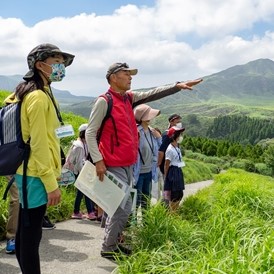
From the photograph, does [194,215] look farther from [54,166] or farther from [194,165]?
[194,165]

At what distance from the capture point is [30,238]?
9.53ft

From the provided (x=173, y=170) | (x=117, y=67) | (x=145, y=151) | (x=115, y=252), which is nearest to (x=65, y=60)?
(x=117, y=67)

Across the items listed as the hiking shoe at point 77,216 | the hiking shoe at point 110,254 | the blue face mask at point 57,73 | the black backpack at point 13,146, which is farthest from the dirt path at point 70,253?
the blue face mask at point 57,73

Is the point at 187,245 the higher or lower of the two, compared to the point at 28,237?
lower

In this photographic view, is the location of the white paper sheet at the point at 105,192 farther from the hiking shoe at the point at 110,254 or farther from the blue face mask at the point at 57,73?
the blue face mask at the point at 57,73

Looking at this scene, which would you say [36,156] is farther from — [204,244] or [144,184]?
[144,184]

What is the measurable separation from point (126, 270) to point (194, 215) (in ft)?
8.87

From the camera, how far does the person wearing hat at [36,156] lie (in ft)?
9.16

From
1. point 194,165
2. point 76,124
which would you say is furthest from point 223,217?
point 194,165

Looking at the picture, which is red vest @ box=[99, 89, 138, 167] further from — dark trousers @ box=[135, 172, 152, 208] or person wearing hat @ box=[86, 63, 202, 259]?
dark trousers @ box=[135, 172, 152, 208]

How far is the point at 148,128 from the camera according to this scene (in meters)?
6.05

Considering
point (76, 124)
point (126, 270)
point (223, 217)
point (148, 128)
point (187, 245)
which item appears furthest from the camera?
point (76, 124)

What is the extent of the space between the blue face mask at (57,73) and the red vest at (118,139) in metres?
0.98

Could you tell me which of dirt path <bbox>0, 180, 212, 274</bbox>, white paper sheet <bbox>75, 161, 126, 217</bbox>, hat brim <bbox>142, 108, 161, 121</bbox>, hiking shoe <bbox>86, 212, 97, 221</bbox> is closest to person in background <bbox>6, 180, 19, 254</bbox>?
dirt path <bbox>0, 180, 212, 274</bbox>
